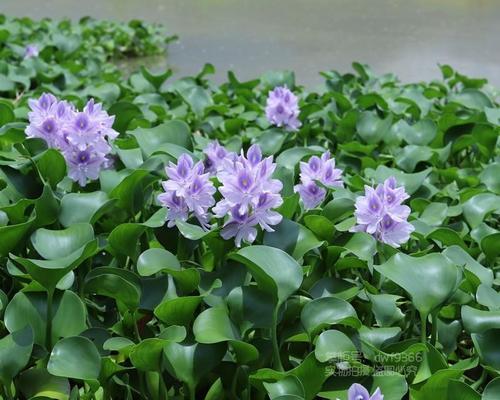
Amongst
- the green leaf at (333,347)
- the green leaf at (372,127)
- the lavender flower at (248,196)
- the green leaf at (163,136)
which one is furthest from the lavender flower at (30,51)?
Result: the green leaf at (333,347)

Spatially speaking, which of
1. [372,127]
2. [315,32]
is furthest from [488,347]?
[315,32]

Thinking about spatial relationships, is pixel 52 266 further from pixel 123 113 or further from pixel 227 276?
pixel 123 113

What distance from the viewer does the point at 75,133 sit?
1.92 meters

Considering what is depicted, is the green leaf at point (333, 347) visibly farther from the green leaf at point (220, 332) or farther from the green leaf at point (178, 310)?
the green leaf at point (178, 310)

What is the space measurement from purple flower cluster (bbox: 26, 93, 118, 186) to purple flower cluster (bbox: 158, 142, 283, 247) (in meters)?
0.35

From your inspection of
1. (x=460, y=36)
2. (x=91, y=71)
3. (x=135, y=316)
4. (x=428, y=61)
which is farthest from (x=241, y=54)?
(x=135, y=316)

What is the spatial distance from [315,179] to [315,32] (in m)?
6.01

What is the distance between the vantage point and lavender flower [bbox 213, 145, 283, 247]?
1560 millimetres

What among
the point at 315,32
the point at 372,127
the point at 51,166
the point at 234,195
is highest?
the point at 234,195

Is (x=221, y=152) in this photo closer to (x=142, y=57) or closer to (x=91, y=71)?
(x=91, y=71)

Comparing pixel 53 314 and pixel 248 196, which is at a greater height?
pixel 248 196

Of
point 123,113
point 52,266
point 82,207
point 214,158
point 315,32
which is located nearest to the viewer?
point 52,266

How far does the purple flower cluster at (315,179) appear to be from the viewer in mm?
1882

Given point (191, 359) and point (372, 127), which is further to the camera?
point (372, 127)
